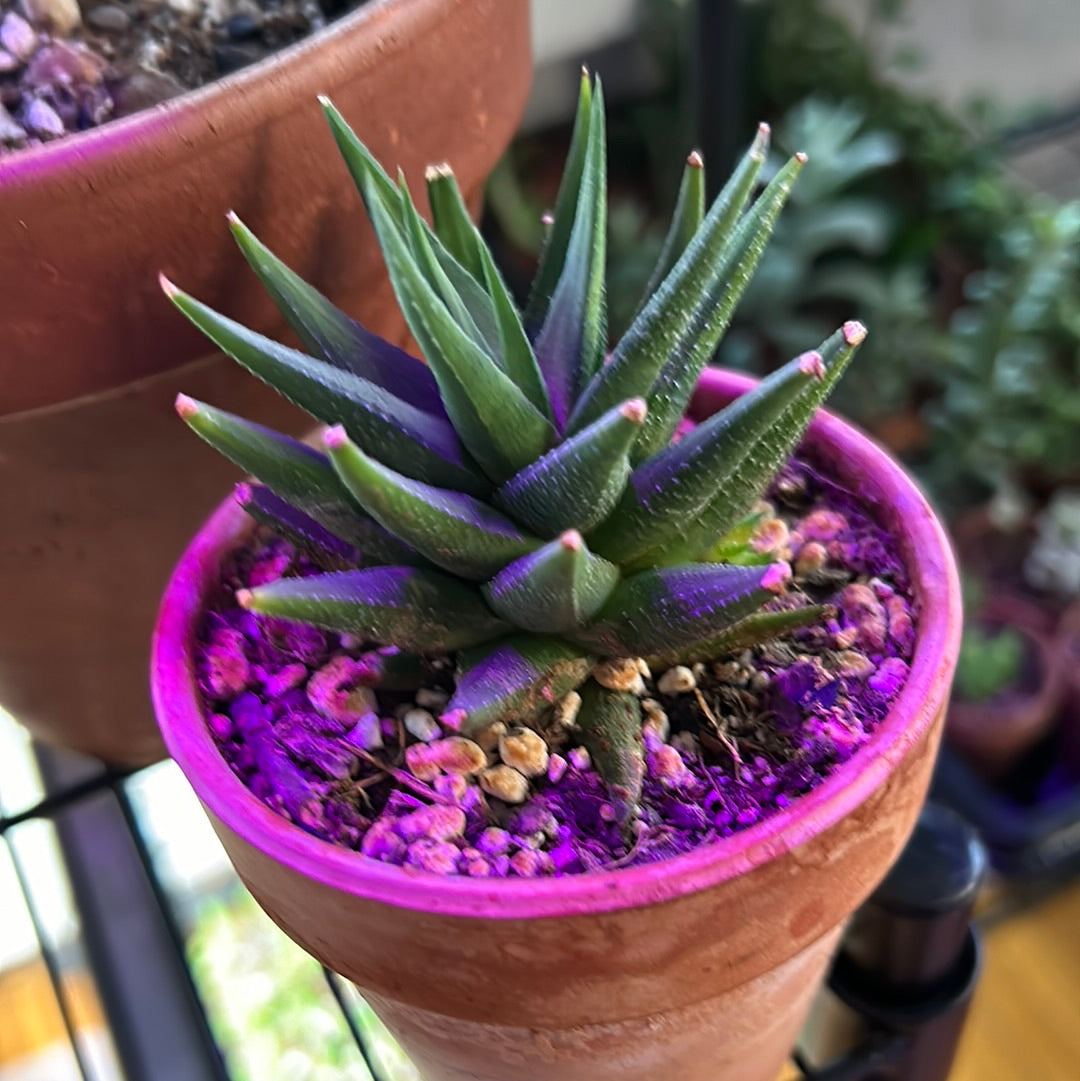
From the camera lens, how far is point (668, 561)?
1.32 feet

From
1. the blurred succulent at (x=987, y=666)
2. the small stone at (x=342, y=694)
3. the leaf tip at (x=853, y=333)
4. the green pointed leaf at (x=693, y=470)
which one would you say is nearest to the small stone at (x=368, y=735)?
the small stone at (x=342, y=694)

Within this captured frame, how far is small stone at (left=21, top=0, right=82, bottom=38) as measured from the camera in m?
0.52

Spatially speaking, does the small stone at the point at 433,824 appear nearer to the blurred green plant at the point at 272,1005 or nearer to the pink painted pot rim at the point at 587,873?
the pink painted pot rim at the point at 587,873

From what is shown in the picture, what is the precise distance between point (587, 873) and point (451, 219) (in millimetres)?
238

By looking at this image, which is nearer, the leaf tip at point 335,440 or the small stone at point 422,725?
the leaf tip at point 335,440

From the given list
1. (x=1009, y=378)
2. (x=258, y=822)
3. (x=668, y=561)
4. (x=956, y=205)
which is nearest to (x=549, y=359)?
(x=668, y=561)

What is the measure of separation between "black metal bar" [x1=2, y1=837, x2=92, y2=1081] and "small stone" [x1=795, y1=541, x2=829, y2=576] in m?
0.45

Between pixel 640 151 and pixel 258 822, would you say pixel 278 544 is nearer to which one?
pixel 258 822

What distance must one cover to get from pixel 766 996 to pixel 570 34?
47.8 inches

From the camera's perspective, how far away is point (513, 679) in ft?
1.23

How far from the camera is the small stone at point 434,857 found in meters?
0.37

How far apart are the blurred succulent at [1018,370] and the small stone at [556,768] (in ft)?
2.85

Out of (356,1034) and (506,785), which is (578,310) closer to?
(506,785)

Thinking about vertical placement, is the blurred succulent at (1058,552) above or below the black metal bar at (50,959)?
below
